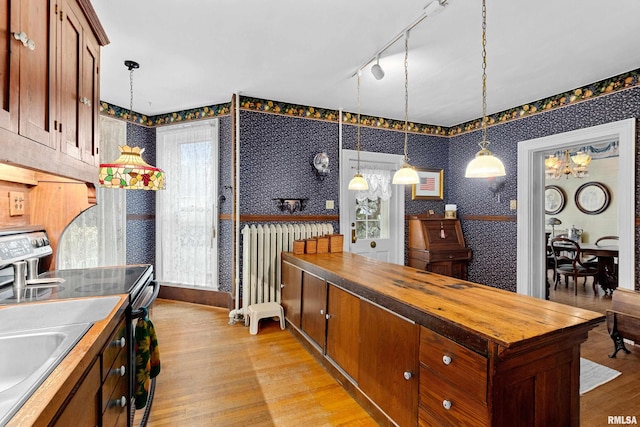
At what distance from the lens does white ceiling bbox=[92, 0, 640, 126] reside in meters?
2.07

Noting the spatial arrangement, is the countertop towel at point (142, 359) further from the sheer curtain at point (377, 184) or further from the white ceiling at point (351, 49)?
the sheer curtain at point (377, 184)

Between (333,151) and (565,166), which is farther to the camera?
(565,166)

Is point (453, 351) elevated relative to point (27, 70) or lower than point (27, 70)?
lower

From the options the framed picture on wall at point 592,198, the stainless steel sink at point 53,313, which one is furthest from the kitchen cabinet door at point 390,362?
the framed picture on wall at point 592,198

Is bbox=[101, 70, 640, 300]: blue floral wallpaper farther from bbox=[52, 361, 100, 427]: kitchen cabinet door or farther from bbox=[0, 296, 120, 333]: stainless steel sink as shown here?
bbox=[52, 361, 100, 427]: kitchen cabinet door

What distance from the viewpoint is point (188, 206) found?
4.06 m

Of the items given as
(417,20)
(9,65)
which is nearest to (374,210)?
(417,20)

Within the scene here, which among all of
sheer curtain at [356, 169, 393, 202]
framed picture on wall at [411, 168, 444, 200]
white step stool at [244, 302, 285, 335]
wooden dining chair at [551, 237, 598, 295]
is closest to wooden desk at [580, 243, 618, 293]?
wooden dining chair at [551, 237, 598, 295]

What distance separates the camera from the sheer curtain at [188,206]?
3947 mm

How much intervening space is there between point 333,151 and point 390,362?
2.88 metres

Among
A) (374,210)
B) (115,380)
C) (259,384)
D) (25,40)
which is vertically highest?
(25,40)

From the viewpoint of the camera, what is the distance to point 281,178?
3805mm

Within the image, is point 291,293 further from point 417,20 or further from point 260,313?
point 417,20

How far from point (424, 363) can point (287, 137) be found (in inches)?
118
